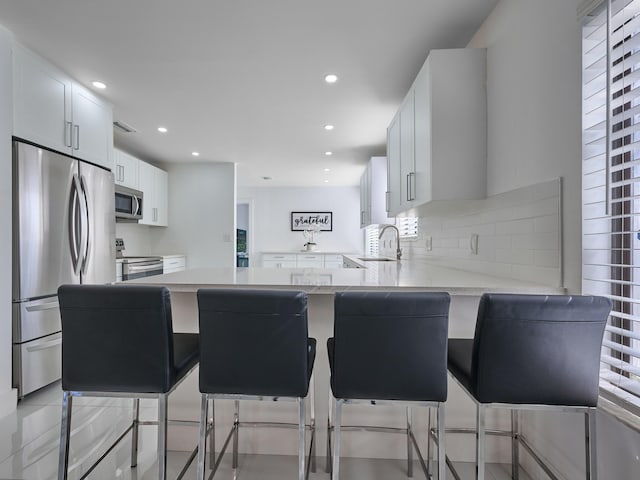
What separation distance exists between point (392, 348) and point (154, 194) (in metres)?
4.67

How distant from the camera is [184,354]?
1283 mm

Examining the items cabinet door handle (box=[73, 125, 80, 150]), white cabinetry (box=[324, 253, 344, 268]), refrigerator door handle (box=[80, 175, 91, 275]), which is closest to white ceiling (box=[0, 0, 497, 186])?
cabinet door handle (box=[73, 125, 80, 150])

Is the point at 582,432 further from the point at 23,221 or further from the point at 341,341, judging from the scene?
the point at 23,221

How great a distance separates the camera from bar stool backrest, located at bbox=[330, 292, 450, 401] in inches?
40.8

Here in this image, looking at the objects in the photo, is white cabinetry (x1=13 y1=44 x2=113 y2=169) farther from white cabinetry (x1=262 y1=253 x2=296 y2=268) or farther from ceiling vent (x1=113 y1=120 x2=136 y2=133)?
white cabinetry (x1=262 y1=253 x2=296 y2=268)

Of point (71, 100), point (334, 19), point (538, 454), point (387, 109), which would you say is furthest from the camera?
point (387, 109)

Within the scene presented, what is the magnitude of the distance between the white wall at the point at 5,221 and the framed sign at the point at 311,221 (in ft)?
17.5

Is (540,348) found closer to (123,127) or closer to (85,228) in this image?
(85,228)

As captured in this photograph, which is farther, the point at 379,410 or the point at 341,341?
the point at 379,410

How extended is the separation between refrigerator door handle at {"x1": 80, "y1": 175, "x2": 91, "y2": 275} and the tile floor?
107 centimetres

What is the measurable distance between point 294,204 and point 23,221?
17.5 feet

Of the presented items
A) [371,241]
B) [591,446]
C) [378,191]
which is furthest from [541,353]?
[371,241]

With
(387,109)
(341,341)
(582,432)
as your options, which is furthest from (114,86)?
(582,432)

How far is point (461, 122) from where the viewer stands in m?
1.88
